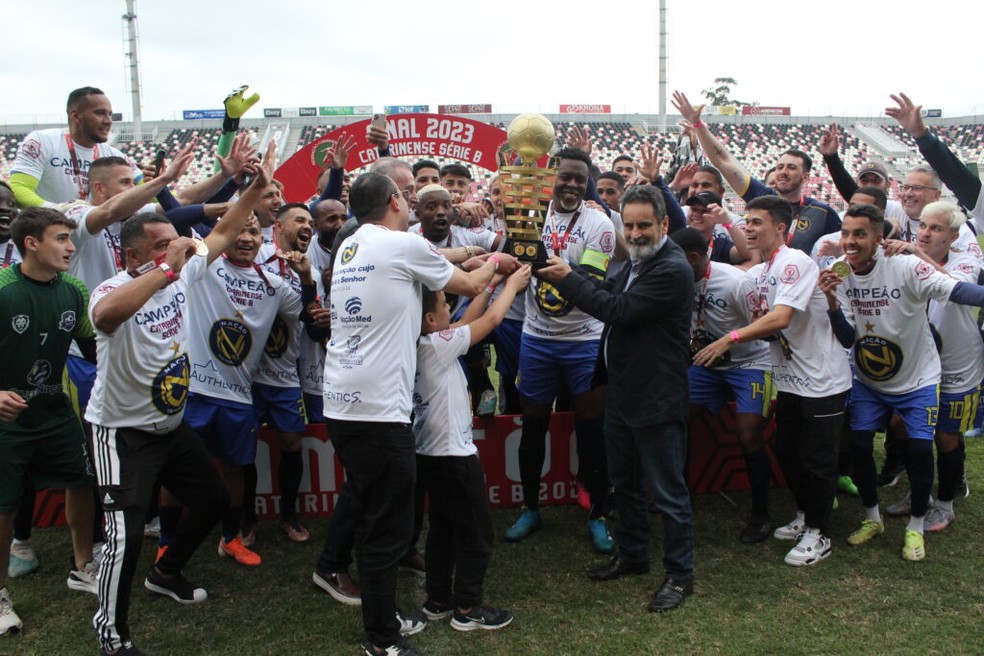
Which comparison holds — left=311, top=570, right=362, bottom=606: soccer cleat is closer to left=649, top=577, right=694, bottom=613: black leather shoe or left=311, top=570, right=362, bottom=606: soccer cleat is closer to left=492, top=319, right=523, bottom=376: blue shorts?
left=649, top=577, right=694, bottom=613: black leather shoe

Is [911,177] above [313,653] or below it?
above

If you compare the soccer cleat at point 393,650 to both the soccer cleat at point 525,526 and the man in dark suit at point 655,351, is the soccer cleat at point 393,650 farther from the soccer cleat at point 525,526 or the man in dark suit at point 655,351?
the soccer cleat at point 525,526

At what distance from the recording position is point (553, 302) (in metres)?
4.86

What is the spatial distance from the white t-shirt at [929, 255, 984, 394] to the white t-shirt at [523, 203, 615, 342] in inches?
92.0

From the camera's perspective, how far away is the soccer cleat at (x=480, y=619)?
12.4 ft

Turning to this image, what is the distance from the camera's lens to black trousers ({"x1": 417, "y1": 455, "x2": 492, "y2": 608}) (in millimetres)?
3744

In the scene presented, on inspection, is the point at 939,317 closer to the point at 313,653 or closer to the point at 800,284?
the point at 800,284

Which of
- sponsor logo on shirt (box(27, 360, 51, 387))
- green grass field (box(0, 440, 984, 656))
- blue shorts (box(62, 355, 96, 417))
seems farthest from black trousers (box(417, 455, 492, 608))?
blue shorts (box(62, 355, 96, 417))

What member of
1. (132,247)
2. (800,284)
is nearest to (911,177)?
(800,284)

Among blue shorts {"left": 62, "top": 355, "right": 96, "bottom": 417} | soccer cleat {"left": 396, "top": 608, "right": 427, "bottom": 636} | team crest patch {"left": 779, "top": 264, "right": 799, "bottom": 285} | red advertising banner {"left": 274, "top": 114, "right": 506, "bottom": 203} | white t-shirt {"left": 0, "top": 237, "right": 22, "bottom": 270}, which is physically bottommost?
soccer cleat {"left": 396, "top": 608, "right": 427, "bottom": 636}

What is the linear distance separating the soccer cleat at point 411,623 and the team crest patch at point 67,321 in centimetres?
232

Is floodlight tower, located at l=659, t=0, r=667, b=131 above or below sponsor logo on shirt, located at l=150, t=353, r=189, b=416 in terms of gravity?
above

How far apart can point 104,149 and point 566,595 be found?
4.20 meters

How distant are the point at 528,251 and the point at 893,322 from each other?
240 centimetres
